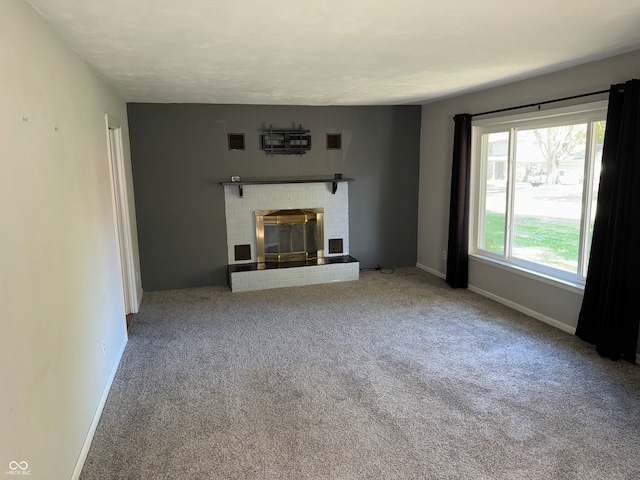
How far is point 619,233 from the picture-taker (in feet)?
10.8

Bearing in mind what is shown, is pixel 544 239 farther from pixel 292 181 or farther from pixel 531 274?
pixel 292 181

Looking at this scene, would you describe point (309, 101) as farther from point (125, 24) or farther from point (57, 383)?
point (57, 383)

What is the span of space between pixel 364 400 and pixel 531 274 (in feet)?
7.85

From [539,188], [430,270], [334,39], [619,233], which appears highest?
[334,39]

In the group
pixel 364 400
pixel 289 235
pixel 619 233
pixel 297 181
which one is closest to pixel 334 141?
pixel 297 181

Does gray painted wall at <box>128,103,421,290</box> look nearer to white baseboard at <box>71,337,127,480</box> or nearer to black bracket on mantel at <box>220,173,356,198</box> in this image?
black bracket on mantel at <box>220,173,356,198</box>

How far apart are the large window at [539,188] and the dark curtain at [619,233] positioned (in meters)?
0.30

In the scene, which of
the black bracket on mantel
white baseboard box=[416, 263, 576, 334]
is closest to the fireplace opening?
the black bracket on mantel

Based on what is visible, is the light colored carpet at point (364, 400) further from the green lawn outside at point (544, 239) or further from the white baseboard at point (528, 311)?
the green lawn outside at point (544, 239)

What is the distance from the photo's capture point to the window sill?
154 inches

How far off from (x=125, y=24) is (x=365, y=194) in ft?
13.6

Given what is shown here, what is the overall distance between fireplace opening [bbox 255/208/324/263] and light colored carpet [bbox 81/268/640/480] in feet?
4.29

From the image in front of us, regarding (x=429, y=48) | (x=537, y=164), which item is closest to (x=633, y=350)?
(x=537, y=164)

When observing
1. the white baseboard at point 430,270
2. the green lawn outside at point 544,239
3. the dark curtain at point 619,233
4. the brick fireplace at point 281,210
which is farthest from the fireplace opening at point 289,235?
the dark curtain at point 619,233
